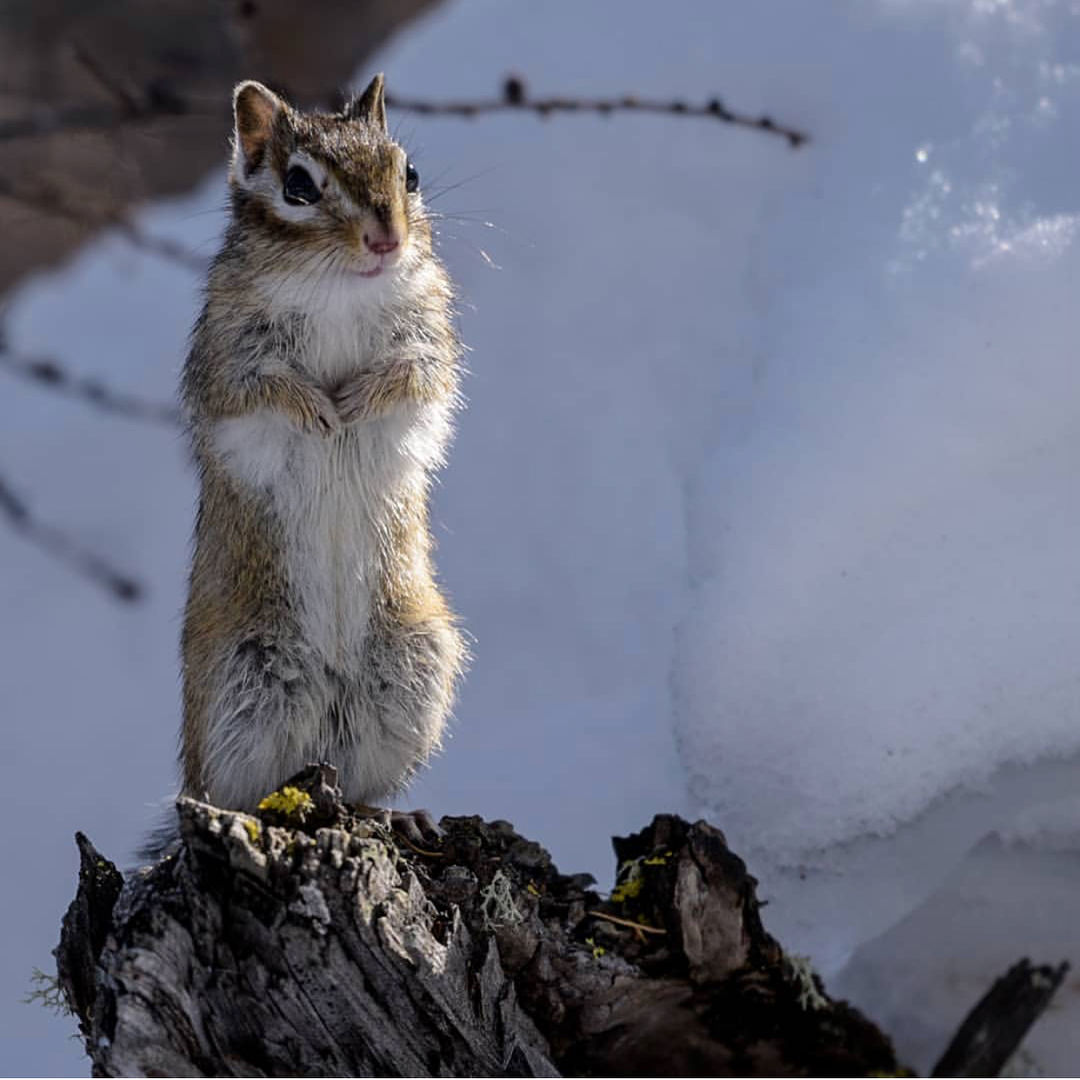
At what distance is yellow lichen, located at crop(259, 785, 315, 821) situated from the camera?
2695 millimetres

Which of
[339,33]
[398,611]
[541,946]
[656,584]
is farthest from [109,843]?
[339,33]

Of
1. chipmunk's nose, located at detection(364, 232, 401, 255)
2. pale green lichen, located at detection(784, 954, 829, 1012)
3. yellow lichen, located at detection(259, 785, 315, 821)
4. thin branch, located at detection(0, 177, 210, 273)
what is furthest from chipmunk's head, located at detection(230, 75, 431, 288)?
pale green lichen, located at detection(784, 954, 829, 1012)

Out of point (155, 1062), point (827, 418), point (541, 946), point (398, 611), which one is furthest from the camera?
point (827, 418)

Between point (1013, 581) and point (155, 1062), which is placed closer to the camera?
point (155, 1062)

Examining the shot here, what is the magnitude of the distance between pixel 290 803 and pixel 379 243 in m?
1.08

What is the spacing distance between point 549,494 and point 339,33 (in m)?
2.70

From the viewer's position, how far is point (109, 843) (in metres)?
4.13

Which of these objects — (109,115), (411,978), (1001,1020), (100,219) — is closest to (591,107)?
(109,115)

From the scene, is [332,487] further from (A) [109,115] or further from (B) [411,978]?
(A) [109,115]

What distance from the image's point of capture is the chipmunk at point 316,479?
3.24 meters

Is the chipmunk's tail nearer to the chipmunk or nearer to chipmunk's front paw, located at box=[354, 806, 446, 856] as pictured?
the chipmunk

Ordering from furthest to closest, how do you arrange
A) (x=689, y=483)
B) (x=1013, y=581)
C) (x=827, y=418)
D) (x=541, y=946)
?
(x=689, y=483), (x=827, y=418), (x=1013, y=581), (x=541, y=946)

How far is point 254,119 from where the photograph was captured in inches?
136

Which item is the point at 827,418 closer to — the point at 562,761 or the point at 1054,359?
the point at 1054,359
